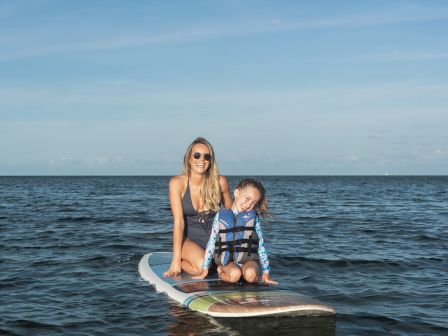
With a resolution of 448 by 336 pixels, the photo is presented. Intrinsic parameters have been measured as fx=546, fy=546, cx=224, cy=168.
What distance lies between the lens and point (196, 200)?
27.2 feet

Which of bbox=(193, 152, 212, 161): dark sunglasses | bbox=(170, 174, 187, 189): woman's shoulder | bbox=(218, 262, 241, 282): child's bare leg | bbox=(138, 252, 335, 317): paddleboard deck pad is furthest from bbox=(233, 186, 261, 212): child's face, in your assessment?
bbox=(138, 252, 335, 317): paddleboard deck pad

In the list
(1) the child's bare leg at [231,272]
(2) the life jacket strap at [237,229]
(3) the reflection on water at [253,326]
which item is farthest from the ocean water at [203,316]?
(2) the life jacket strap at [237,229]

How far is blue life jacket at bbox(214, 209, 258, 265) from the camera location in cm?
763

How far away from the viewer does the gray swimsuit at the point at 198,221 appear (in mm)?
8234

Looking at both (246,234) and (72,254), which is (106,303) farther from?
(72,254)

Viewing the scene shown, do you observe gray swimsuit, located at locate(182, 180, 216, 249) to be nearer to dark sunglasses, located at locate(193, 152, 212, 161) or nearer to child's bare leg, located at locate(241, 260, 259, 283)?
dark sunglasses, located at locate(193, 152, 212, 161)

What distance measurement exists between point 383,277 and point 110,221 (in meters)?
13.2

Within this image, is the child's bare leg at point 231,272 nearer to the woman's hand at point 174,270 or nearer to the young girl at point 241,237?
the young girl at point 241,237

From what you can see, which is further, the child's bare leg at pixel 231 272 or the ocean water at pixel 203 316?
the child's bare leg at pixel 231 272

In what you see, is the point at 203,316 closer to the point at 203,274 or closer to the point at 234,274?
the point at 234,274

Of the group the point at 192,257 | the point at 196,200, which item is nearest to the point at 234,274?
the point at 192,257

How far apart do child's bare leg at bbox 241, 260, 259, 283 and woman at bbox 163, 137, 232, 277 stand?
80cm

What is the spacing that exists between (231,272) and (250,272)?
0.89 feet

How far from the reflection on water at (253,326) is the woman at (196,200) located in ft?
4.30
